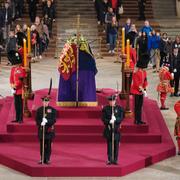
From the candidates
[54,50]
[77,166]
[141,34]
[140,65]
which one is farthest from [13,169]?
[54,50]

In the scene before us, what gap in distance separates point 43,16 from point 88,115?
1363 cm

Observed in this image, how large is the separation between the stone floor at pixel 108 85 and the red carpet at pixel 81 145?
0.56 feet

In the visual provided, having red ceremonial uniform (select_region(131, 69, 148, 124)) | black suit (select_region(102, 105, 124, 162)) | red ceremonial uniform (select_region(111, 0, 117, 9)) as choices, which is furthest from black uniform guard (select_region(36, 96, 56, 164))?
red ceremonial uniform (select_region(111, 0, 117, 9))

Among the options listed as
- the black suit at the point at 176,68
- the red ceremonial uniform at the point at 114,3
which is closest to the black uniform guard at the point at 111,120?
the black suit at the point at 176,68

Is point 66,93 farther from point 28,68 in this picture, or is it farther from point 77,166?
point 77,166

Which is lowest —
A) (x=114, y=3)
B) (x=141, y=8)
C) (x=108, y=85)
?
(x=108, y=85)

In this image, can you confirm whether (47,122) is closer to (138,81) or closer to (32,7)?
(138,81)

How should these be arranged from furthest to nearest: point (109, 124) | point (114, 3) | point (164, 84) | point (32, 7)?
point (32, 7) → point (114, 3) → point (164, 84) → point (109, 124)

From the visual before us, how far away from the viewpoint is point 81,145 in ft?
45.1

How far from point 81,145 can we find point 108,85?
284 inches

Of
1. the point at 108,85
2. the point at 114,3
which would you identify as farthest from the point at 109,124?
the point at 114,3

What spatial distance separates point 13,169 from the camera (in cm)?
1269

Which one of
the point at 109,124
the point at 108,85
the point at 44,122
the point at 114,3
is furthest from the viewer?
the point at 114,3

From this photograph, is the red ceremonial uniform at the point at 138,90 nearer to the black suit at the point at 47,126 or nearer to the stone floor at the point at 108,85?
the stone floor at the point at 108,85
